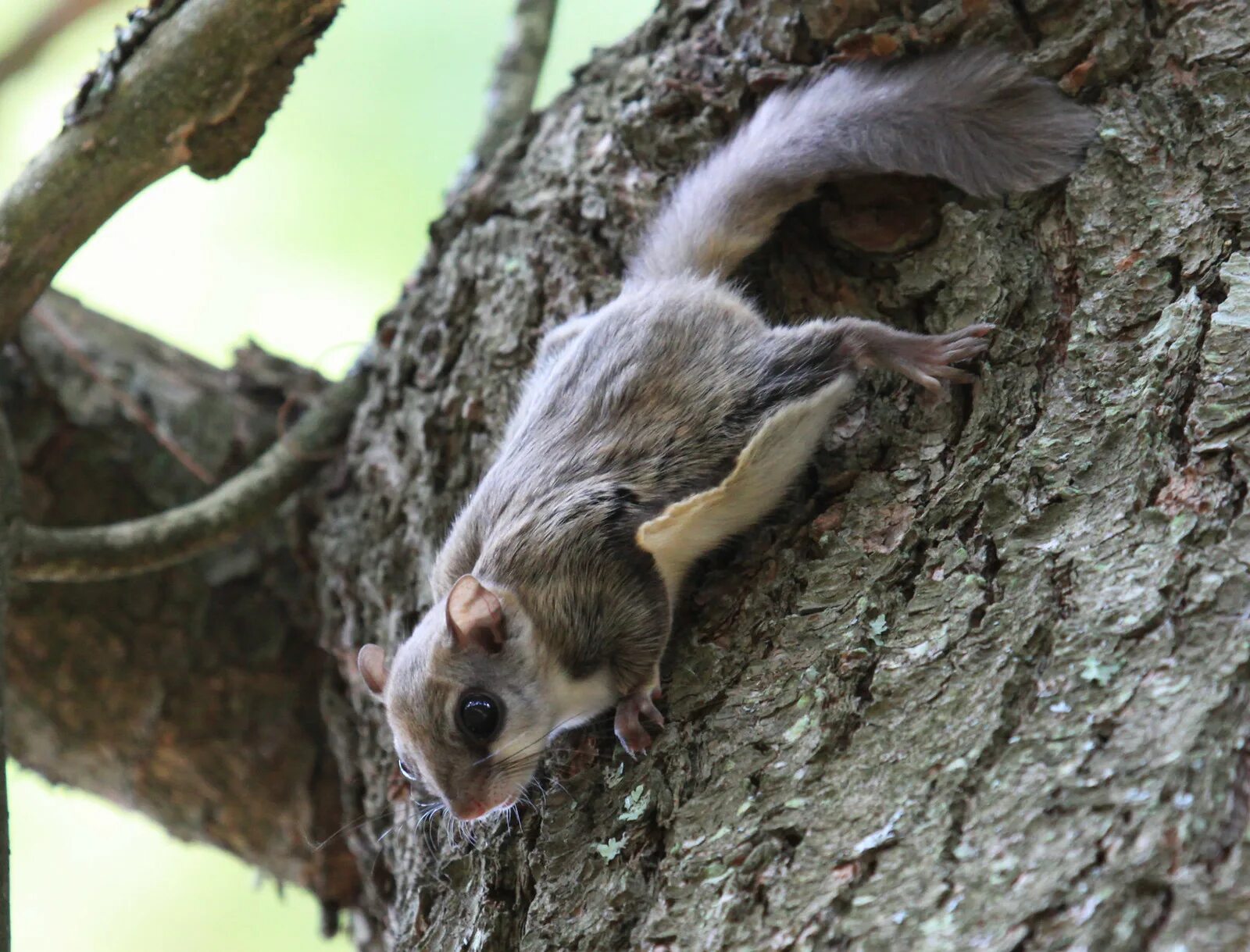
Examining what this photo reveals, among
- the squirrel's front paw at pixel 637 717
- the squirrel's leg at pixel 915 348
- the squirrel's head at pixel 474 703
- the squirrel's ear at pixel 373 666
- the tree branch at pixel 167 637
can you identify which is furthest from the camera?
the tree branch at pixel 167 637

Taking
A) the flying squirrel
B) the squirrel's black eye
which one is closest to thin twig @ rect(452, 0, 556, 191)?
the flying squirrel

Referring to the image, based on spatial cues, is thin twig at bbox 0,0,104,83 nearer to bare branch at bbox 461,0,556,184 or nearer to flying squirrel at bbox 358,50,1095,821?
bare branch at bbox 461,0,556,184

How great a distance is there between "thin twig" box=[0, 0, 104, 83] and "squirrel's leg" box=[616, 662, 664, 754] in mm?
3384

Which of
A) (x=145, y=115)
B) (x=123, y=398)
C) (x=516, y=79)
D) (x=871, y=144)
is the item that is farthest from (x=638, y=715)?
(x=516, y=79)

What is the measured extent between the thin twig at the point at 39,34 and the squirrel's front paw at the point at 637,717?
3384mm

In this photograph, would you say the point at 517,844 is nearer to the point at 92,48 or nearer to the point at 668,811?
the point at 668,811

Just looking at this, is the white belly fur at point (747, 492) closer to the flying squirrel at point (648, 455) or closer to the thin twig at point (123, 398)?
the flying squirrel at point (648, 455)

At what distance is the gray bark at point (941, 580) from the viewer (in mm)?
1619

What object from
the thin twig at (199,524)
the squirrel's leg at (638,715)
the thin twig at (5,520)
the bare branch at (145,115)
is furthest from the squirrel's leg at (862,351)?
the thin twig at (5,520)

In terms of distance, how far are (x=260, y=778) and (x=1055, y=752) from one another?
2.94 m

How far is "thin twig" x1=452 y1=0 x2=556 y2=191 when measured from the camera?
4.12 meters

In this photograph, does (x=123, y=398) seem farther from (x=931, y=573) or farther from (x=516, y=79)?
(x=931, y=573)

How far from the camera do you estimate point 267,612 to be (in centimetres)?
391

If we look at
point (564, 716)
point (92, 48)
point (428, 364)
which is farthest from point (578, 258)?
point (92, 48)
